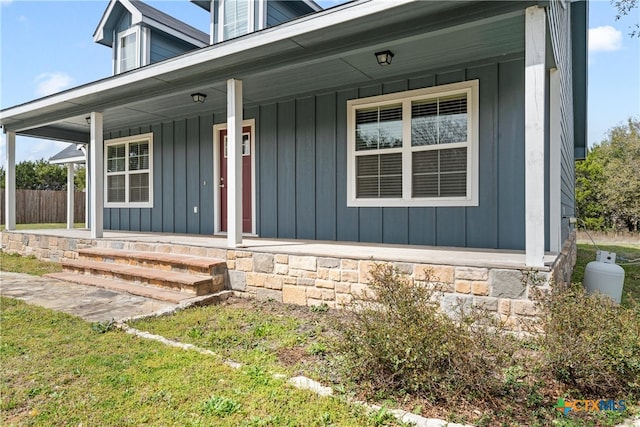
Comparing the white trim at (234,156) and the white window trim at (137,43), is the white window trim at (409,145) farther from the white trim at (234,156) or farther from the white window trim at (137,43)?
the white window trim at (137,43)

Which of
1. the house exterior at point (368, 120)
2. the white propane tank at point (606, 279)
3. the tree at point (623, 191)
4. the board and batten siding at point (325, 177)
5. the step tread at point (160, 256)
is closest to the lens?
the house exterior at point (368, 120)

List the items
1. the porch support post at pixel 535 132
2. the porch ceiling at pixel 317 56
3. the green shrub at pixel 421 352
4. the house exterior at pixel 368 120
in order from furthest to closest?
the house exterior at pixel 368 120, the porch ceiling at pixel 317 56, the porch support post at pixel 535 132, the green shrub at pixel 421 352

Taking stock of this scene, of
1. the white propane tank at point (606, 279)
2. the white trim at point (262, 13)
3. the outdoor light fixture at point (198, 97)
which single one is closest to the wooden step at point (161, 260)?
the outdoor light fixture at point (198, 97)

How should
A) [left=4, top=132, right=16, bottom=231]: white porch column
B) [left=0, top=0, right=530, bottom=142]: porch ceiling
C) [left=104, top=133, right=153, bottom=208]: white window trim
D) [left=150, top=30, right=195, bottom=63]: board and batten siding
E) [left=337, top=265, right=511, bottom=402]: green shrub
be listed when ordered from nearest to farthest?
[left=337, top=265, right=511, bottom=402]: green shrub < [left=0, top=0, right=530, bottom=142]: porch ceiling < [left=4, top=132, right=16, bottom=231]: white porch column < [left=104, top=133, right=153, bottom=208]: white window trim < [left=150, top=30, right=195, bottom=63]: board and batten siding

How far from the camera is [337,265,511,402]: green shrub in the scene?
209 centimetres

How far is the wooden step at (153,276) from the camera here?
4.31 m

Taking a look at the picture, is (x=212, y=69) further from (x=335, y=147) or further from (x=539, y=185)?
(x=539, y=185)

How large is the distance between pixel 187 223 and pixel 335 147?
11.5 feet

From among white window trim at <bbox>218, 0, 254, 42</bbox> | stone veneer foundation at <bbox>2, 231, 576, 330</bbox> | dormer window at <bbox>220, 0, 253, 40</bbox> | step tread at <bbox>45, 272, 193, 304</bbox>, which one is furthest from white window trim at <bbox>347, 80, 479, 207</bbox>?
dormer window at <bbox>220, 0, 253, 40</bbox>

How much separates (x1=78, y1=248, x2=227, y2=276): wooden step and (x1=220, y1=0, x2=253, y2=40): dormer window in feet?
15.0

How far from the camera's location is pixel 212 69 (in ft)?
15.7

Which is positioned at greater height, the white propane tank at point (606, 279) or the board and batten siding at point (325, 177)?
the board and batten siding at point (325, 177)

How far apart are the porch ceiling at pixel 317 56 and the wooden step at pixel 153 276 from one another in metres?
2.45

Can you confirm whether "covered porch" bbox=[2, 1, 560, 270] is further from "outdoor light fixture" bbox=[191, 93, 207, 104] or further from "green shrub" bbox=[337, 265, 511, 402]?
"green shrub" bbox=[337, 265, 511, 402]
